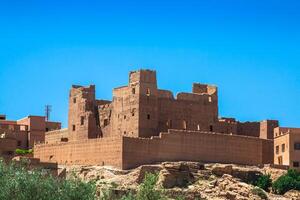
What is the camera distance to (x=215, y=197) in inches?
2491

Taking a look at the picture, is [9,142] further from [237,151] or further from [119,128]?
[237,151]

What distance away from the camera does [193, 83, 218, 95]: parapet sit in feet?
247

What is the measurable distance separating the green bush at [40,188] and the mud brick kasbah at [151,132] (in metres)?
27.8

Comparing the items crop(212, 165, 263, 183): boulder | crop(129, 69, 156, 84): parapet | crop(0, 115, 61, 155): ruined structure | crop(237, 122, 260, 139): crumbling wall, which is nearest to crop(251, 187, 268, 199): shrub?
crop(212, 165, 263, 183): boulder

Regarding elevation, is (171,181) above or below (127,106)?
below

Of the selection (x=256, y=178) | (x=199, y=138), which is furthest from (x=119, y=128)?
(x=256, y=178)

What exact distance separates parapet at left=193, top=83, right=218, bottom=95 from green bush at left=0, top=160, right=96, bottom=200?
37.6 meters

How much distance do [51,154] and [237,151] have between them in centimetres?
1413

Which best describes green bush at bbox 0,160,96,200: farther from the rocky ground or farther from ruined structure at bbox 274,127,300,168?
ruined structure at bbox 274,127,300,168

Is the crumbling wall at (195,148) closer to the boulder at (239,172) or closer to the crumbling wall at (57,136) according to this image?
the boulder at (239,172)

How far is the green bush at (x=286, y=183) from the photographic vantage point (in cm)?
6762

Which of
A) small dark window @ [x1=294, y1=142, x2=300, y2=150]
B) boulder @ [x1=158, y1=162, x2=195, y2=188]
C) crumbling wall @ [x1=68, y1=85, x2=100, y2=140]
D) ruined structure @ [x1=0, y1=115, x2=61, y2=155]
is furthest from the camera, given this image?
ruined structure @ [x1=0, y1=115, x2=61, y2=155]

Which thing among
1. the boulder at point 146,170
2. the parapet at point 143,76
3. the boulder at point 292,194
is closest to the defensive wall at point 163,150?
the boulder at point 146,170

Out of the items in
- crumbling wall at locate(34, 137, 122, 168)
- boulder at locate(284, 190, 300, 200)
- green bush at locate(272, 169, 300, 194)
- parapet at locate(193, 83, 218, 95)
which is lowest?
boulder at locate(284, 190, 300, 200)
